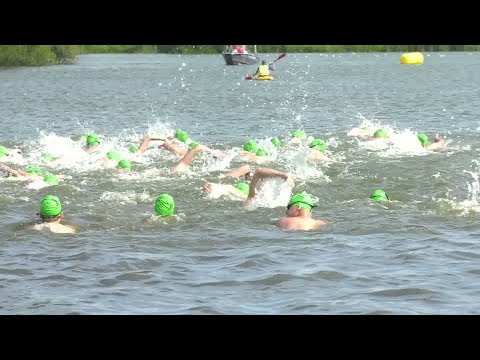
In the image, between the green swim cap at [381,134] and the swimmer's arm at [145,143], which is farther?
the green swim cap at [381,134]

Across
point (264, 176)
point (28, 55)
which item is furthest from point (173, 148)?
point (28, 55)

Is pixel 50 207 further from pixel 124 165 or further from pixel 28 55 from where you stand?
pixel 28 55

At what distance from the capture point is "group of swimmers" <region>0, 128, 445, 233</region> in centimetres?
1125

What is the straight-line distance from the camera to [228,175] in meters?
15.3

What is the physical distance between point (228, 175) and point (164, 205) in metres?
3.78

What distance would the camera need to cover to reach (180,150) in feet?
57.6

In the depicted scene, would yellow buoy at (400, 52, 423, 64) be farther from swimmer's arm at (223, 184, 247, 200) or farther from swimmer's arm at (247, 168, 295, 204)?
swimmer's arm at (247, 168, 295, 204)

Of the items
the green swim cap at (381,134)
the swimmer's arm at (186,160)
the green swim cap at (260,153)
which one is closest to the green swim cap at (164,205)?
the swimmer's arm at (186,160)

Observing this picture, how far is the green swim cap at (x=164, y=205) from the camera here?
11.7 m

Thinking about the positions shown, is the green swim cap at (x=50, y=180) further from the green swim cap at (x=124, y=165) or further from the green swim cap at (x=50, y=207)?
the green swim cap at (x=50, y=207)

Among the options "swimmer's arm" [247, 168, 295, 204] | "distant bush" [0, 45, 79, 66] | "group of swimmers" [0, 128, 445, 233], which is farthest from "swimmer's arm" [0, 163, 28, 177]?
"distant bush" [0, 45, 79, 66]
